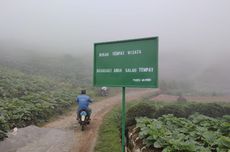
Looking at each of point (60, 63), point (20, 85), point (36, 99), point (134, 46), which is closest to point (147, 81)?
point (134, 46)

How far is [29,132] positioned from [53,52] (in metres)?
28.4

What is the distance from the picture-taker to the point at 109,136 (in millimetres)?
7711

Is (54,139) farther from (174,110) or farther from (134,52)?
(174,110)

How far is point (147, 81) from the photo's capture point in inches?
168

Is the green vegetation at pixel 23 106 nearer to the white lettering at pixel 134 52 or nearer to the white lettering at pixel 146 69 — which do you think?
the white lettering at pixel 134 52

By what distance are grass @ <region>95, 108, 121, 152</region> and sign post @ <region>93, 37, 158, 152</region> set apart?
2507 mm

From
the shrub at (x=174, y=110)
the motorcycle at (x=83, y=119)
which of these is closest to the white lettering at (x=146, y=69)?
the motorcycle at (x=83, y=119)

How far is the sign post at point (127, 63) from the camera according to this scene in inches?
167

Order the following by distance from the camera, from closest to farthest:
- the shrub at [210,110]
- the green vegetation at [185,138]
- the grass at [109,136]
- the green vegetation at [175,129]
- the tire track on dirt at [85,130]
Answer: the green vegetation at [185,138] → the green vegetation at [175,129] → the grass at [109,136] → the tire track on dirt at [85,130] → the shrub at [210,110]

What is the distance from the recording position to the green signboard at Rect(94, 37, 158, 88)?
167 inches

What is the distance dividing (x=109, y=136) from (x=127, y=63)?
394 centimetres

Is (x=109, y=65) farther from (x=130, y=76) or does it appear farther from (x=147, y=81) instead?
(x=147, y=81)

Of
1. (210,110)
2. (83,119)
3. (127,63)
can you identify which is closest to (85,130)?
(83,119)

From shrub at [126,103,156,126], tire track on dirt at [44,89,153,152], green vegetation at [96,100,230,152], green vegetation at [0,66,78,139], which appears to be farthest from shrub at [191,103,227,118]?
green vegetation at [0,66,78,139]
